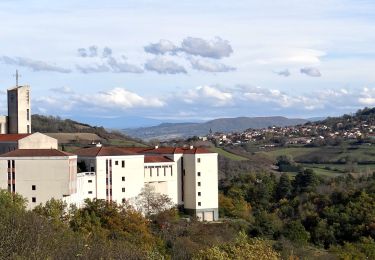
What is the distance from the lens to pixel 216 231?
62031mm

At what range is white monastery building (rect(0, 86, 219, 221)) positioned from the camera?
59.2 meters

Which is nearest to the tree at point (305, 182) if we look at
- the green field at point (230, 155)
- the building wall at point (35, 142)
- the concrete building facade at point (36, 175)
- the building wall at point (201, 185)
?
the building wall at point (201, 185)

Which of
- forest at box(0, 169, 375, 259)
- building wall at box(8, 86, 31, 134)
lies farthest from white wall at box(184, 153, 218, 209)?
building wall at box(8, 86, 31, 134)

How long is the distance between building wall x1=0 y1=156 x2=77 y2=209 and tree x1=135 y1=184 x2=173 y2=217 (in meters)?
8.22

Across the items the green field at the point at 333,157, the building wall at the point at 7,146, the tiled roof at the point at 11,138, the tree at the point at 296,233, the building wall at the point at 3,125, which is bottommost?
the tree at the point at 296,233

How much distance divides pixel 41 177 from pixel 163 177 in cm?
1338

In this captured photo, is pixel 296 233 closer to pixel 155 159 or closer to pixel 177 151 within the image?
pixel 177 151

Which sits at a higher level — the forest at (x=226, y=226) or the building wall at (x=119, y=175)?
the building wall at (x=119, y=175)

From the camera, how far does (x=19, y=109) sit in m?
72.2

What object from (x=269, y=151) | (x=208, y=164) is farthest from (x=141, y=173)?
(x=269, y=151)

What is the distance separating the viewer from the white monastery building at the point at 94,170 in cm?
5925

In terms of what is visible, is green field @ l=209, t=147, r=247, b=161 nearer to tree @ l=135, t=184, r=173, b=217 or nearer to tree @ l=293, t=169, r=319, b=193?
tree @ l=293, t=169, r=319, b=193

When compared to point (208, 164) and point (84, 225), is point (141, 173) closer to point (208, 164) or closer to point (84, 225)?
point (208, 164)

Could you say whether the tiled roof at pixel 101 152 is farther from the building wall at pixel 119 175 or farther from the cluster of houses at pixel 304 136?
the cluster of houses at pixel 304 136
